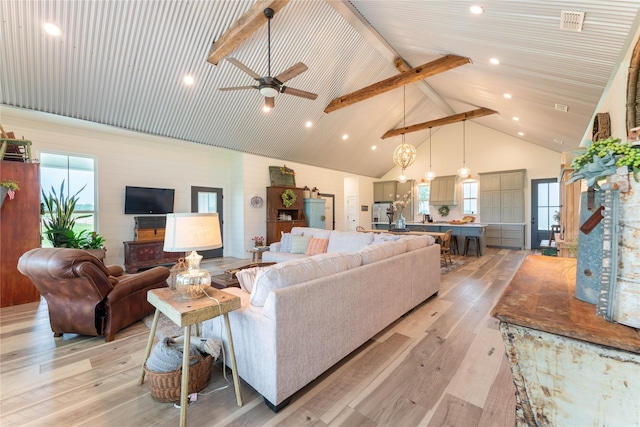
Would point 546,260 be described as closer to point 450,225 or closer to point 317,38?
point 317,38

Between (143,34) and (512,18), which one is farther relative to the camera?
(143,34)

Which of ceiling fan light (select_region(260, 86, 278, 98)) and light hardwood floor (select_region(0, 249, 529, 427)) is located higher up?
ceiling fan light (select_region(260, 86, 278, 98))

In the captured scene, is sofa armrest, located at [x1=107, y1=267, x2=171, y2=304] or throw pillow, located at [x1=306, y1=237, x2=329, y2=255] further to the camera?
throw pillow, located at [x1=306, y1=237, x2=329, y2=255]

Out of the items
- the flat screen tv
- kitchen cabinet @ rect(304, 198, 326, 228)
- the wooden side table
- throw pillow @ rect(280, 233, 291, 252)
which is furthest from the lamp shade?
kitchen cabinet @ rect(304, 198, 326, 228)

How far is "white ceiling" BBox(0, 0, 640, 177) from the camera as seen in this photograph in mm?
2740

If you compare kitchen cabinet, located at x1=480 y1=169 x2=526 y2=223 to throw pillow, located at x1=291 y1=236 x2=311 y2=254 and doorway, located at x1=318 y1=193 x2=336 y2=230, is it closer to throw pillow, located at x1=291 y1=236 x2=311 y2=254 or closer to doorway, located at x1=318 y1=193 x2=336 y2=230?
doorway, located at x1=318 y1=193 x2=336 y2=230

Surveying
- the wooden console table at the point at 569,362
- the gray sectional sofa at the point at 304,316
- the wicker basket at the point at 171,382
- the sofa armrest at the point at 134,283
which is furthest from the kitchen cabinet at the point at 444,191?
the wicker basket at the point at 171,382

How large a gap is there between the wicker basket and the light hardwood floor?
2.5 inches

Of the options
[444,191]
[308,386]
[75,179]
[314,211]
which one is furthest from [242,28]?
[444,191]

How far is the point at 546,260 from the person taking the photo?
1.76 m

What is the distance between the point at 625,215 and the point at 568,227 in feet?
12.9

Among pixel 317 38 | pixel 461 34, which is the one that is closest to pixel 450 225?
pixel 461 34

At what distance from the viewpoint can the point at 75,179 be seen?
17.1 feet

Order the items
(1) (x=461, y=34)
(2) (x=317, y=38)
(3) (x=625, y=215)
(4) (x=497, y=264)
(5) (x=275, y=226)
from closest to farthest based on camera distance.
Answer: (3) (x=625, y=215) < (1) (x=461, y=34) < (2) (x=317, y=38) < (4) (x=497, y=264) < (5) (x=275, y=226)
